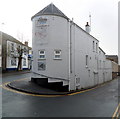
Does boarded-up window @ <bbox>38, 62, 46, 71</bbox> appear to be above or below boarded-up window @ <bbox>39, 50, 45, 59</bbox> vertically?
below

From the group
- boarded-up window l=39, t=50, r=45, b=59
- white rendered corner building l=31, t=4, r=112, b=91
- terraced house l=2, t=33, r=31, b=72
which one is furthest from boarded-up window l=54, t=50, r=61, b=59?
terraced house l=2, t=33, r=31, b=72

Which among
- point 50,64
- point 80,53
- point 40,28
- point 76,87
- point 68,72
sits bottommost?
point 76,87

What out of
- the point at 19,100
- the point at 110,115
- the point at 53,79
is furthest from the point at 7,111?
the point at 53,79

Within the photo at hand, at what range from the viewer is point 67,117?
6.72 m

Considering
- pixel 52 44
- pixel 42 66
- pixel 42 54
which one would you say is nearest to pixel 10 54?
pixel 42 54

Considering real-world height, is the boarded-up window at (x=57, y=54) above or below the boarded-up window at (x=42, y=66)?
above

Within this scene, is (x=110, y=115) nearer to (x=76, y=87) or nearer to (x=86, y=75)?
(x=76, y=87)

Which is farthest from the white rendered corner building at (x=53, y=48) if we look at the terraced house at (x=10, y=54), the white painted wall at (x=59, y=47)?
the terraced house at (x=10, y=54)

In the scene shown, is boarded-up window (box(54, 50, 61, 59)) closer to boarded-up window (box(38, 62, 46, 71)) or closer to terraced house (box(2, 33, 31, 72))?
boarded-up window (box(38, 62, 46, 71))

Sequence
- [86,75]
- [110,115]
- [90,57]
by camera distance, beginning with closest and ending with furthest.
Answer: [110,115], [86,75], [90,57]

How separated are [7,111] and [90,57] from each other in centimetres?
1727

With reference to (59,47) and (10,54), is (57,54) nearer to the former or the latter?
(59,47)

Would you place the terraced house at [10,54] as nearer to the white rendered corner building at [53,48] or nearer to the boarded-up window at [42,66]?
the white rendered corner building at [53,48]

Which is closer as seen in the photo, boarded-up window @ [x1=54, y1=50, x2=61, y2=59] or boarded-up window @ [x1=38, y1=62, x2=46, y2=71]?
boarded-up window @ [x1=38, y1=62, x2=46, y2=71]
